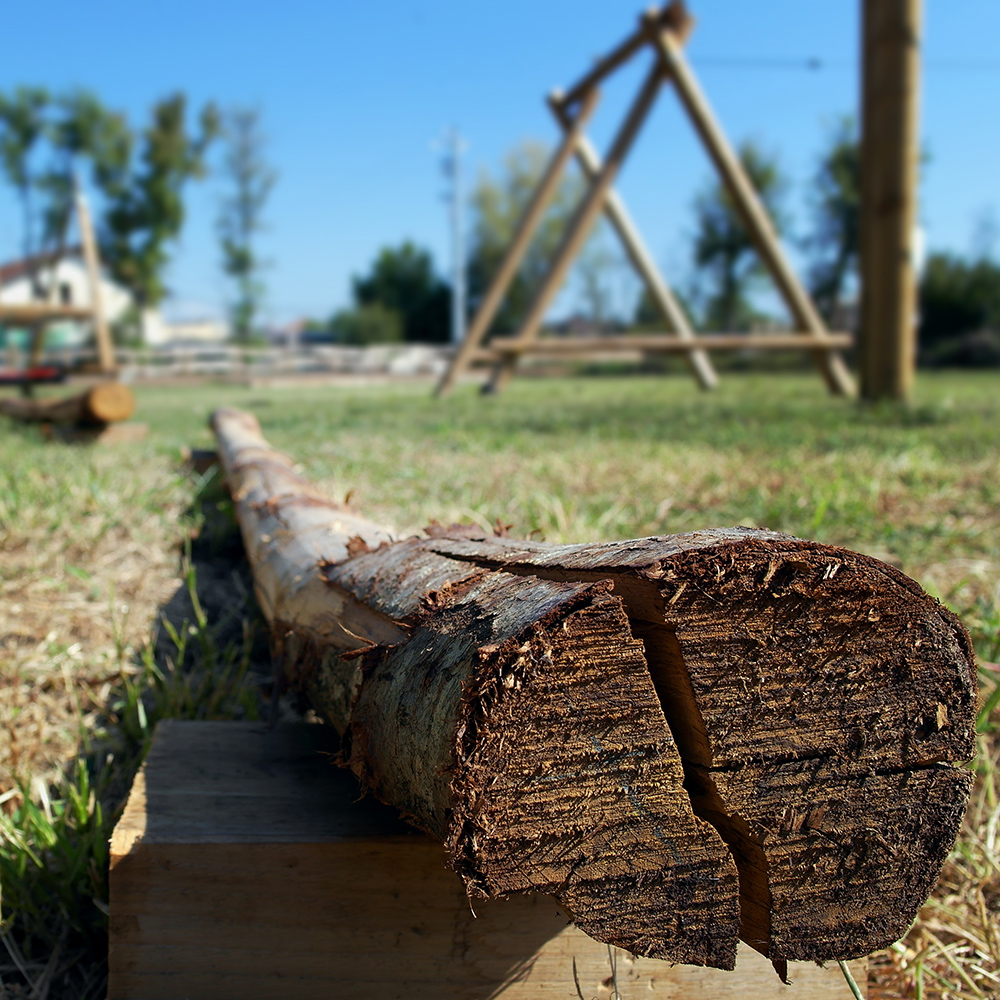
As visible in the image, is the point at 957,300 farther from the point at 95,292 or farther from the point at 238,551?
the point at 238,551

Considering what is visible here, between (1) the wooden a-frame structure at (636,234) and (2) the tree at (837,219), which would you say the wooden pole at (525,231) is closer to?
(1) the wooden a-frame structure at (636,234)

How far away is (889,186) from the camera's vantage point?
265 inches

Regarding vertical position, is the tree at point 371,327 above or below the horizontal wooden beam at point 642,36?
below

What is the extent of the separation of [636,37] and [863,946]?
951 cm

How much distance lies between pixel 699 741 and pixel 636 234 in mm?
10688

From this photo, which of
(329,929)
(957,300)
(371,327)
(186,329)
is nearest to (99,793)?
(329,929)

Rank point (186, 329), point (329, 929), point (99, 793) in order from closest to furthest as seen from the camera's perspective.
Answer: point (329, 929) < point (99, 793) < point (186, 329)

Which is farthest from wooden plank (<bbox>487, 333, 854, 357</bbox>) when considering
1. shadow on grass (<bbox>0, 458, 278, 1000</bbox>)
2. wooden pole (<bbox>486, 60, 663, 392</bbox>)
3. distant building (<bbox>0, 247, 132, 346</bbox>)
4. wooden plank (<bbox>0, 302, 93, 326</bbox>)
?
distant building (<bbox>0, 247, 132, 346</bbox>)

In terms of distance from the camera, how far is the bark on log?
5688 millimetres

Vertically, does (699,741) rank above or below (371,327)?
below

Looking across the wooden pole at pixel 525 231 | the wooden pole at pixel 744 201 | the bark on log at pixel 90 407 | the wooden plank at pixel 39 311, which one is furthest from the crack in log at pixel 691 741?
the wooden plank at pixel 39 311

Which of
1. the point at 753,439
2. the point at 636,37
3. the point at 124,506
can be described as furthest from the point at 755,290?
the point at 124,506

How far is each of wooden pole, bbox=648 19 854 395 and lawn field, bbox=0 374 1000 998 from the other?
2856 millimetres

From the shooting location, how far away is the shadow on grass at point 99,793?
143cm
